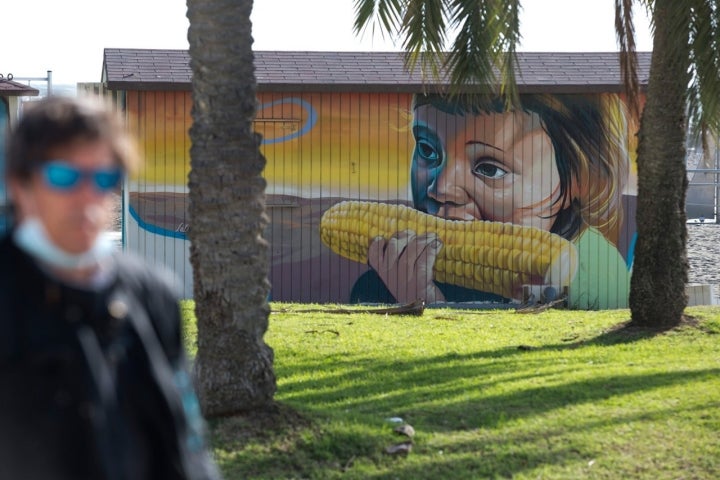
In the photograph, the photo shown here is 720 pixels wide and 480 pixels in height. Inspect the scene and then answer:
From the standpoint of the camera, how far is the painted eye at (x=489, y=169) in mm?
17422

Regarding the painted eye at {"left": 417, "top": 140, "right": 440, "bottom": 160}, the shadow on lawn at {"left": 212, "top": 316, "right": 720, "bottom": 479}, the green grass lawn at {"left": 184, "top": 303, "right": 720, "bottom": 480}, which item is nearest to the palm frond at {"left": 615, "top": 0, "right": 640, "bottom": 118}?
the green grass lawn at {"left": 184, "top": 303, "right": 720, "bottom": 480}

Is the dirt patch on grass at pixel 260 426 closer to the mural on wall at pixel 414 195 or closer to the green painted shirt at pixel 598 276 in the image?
the mural on wall at pixel 414 195

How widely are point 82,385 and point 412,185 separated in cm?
1520

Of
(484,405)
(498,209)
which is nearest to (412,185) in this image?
(498,209)

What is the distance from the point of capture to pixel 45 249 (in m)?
2.32

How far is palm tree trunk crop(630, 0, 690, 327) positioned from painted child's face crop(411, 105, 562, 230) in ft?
17.2

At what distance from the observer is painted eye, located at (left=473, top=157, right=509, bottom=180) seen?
17422 millimetres

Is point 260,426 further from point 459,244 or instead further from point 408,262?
point 459,244

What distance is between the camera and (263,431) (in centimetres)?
677

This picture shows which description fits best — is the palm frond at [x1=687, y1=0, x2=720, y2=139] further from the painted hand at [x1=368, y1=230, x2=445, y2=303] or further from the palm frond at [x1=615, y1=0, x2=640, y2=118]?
the painted hand at [x1=368, y1=230, x2=445, y2=303]

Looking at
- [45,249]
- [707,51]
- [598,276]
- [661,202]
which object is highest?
[707,51]

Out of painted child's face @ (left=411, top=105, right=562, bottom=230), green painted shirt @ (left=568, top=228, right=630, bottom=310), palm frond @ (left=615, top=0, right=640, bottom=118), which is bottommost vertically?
green painted shirt @ (left=568, top=228, right=630, bottom=310)

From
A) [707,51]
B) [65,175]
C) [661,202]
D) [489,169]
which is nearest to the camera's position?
[65,175]

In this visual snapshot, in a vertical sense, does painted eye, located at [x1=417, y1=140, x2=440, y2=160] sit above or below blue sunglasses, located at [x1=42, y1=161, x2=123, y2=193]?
above
